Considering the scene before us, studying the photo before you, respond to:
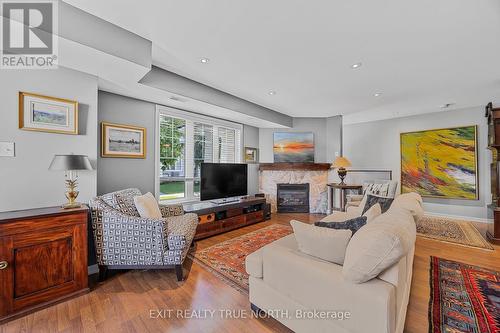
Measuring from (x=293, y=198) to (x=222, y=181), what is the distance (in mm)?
2263

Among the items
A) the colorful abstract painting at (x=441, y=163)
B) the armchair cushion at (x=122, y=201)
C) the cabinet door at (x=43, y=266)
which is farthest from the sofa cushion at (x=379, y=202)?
the cabinet door at (x=43, y=266)

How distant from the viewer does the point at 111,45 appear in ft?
6.39

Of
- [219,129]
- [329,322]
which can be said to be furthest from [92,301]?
[219,129]

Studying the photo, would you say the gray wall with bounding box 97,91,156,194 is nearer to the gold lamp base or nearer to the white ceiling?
the gold lamp base

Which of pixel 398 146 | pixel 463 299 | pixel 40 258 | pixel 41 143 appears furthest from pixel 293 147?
pixel 40 258

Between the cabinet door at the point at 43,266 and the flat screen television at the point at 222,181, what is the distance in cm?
203

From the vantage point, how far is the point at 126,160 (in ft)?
10.7

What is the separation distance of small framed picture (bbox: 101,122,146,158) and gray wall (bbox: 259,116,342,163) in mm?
3093

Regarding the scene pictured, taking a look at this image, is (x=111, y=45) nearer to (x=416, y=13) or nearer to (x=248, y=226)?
(x=416, y=13)

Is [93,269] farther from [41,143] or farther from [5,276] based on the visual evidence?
[41,143]

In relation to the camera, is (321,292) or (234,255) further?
(234,255)

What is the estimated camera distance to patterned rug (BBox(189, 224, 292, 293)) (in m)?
2.29

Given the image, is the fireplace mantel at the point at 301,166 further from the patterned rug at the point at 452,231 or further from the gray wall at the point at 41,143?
the gray wall at the point at 41,143

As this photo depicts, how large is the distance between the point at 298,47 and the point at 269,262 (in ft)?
7.14
